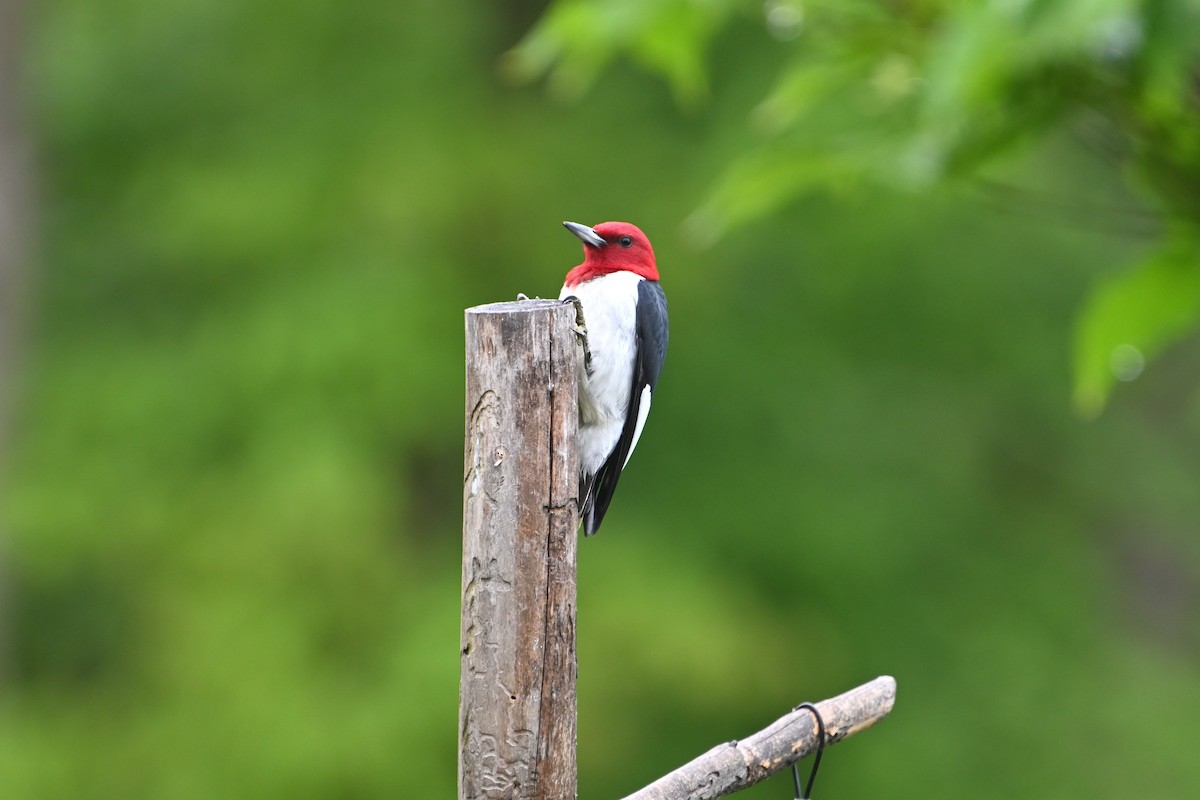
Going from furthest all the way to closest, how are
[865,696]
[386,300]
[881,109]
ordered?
[386,300] → [881,109] → [865,696]

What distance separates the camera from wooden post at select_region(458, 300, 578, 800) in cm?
258

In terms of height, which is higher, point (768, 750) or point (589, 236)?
point (589, 236)

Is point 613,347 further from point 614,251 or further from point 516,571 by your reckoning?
point 516,571

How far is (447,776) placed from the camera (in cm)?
795

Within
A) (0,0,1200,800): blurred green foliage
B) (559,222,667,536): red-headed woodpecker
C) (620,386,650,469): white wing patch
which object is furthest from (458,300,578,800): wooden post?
(0,0,1200,800): blurred green foliage

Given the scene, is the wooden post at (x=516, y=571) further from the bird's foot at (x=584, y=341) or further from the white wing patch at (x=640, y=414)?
the white wing patch at (x=640, y=414)

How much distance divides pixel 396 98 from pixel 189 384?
2.19m

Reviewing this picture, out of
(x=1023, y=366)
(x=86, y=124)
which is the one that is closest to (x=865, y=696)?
(x=1023, y=366)

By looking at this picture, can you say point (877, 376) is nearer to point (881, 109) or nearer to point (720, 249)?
point (720, 249)

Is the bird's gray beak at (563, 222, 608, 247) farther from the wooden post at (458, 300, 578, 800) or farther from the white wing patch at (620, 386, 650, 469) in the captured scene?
the wooden post at (458, 300, 578, 800)

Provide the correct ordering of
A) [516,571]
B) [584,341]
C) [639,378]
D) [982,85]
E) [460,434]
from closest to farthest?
[516,571] < [982,85] < [584,341] < [639,378] < [460,434]

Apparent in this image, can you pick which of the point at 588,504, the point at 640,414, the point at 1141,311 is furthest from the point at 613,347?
the point at 1141,311

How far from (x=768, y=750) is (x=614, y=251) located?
1556 mm

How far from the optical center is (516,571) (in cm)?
258
